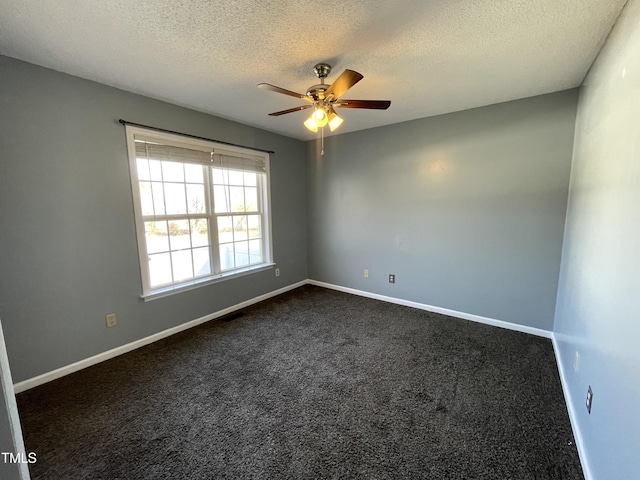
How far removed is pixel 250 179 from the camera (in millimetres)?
3672

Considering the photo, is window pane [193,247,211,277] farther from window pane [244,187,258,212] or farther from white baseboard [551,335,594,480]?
white baseboard [551,335,594,480]

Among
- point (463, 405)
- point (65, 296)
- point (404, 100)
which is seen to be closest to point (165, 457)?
point (65, 296)

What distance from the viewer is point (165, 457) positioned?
1.49 meters

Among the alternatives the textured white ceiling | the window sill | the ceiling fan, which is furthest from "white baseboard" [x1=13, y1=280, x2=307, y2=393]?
the ceiling fan

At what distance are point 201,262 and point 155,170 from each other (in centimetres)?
112

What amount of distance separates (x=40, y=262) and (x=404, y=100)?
3469mm

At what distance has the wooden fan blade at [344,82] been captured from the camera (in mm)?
1605

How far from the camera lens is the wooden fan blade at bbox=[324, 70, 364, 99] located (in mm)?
1605

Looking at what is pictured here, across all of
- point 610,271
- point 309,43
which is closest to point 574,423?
point 610,271

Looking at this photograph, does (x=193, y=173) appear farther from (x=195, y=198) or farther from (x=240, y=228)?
(x=240, y=228)

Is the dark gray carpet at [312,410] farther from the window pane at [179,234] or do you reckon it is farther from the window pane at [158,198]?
the window pane at [158,198]

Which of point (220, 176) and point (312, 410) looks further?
point (220, 176)

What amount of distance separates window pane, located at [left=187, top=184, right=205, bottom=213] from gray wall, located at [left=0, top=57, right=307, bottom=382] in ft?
1.92

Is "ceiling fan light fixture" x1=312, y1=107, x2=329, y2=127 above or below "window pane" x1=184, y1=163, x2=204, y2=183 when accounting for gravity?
above
